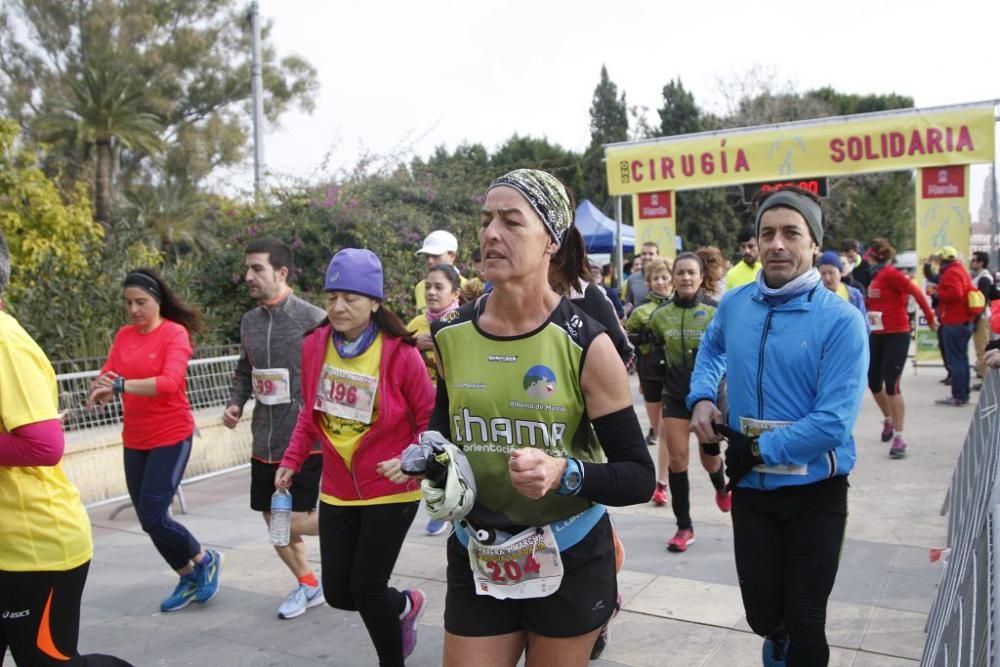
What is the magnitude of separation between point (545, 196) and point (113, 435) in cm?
648

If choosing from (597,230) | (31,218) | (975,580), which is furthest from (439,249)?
(597,230)

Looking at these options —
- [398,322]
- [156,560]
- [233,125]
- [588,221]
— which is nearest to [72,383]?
[156,560]

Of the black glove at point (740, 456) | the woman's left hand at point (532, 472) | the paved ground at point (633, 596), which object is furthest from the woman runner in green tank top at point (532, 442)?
the paved ground at point (633, 596)

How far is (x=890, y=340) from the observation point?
8562 millimetres

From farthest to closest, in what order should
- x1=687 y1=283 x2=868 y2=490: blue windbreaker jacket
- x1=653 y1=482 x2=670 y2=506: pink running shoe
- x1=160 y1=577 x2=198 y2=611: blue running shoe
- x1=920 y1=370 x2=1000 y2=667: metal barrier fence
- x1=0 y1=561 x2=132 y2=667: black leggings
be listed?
x1=653 y1=482 x2=670 y2=506: pink running shoe → x1=160 y1=577 x2=198 y2=611: blue running shoe → x1=687 y1=283 x2=868 y2=490: blue windbreaker jacket → x1=0 y1=561 x2=132 y2=667: black leggings → x1=920 y1=370 x2=1000 y2=667: metal barrier fence

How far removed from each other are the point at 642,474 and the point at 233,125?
41.0 m

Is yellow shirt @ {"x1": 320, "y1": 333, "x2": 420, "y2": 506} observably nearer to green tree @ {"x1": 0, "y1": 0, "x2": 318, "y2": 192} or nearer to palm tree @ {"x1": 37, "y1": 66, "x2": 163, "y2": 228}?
palm tree @ {"x1": 37, "y1": 66, "x2": 163, "y2": 228}

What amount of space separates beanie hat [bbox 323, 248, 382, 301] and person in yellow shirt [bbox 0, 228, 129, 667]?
1.30 metres

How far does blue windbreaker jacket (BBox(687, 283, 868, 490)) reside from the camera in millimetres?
2992

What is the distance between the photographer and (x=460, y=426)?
8.24 feet

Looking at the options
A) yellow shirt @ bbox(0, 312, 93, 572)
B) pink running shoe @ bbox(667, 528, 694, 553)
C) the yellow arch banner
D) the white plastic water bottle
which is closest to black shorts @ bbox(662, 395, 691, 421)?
pink running shoe @ bbox(667, 528, 694, 553)

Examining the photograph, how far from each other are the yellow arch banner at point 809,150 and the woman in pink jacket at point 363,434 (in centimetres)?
1236

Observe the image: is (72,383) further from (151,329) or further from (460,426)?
(460,426)

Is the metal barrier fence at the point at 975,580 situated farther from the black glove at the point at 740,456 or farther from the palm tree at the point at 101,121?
the palm tree at the point at 101,121
